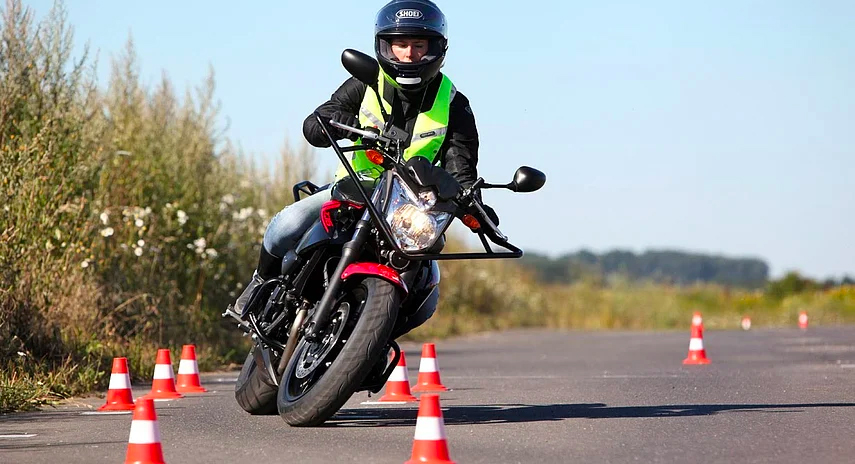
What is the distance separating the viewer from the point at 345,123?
8391 mm

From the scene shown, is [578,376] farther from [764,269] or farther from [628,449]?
[764,269]

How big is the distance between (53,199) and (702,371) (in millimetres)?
6533

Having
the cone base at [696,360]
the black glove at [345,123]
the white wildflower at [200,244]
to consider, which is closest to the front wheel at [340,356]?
the black glove at [345,123]

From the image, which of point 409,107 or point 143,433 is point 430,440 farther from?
point 409,107

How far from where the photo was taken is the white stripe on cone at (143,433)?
265 inches

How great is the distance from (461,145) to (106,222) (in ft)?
26.0

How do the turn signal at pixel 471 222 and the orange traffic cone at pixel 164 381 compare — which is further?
the orange traffic cone at pixel 164 381

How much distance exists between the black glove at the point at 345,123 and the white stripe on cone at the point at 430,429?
221cm

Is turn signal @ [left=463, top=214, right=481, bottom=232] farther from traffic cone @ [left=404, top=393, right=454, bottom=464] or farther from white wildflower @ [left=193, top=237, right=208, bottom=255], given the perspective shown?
white wildflower @ [left=193, top=237, right=208, bottom=255]

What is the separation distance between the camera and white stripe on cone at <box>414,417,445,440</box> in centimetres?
669

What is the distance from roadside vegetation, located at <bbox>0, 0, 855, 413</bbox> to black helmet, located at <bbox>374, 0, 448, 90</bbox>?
3818 millimetres

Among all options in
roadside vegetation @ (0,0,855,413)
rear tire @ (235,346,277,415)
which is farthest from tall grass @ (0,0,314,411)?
rear tire @ (235,346,277,415)

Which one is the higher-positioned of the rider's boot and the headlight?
the headlight

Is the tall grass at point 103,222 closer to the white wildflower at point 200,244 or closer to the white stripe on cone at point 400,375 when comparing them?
the white wildflower at point 200,244
